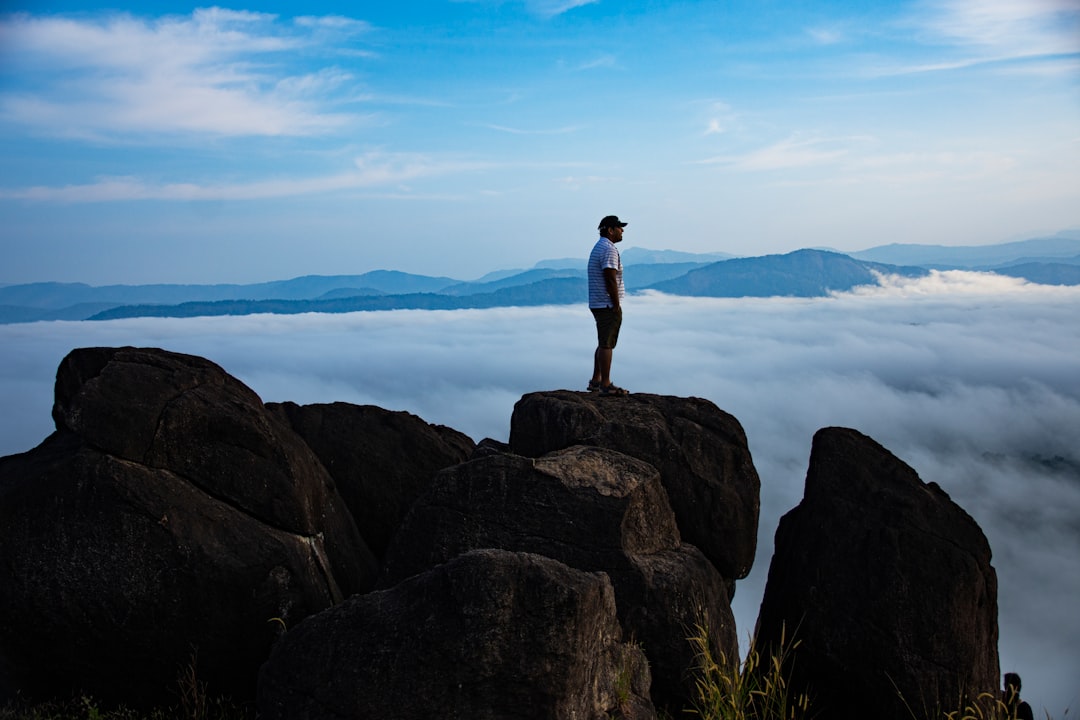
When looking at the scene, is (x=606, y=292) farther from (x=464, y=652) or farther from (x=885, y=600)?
(x=464, y=652)

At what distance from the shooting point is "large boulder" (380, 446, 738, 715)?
10758mm

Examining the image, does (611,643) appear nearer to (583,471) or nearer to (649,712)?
(649,712)

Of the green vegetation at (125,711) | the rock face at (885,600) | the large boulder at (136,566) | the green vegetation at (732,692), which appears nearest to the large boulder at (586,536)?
the green vegetation at (732,692)

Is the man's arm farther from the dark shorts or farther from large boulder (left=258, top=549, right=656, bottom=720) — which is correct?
large boulder (left=258, top=549, right=656, bottom=720)

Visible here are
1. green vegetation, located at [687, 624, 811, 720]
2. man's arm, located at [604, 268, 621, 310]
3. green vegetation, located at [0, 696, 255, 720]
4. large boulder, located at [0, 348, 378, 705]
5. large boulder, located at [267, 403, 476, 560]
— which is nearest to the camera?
green vegetation, located at [687, 624, 811, 720]

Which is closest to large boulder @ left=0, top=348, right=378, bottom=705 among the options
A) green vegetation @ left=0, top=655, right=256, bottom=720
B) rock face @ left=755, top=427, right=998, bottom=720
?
green vegetation @ left=0, top=655, right=256, bottom=720

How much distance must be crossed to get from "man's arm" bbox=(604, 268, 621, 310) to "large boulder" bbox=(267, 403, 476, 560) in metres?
4.06

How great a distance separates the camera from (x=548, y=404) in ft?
47.5

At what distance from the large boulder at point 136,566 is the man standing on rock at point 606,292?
6951 mm

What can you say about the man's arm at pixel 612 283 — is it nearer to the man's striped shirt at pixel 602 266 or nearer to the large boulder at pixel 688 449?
the man's striped shirt at pixel 602 266

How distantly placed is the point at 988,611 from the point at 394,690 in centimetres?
858

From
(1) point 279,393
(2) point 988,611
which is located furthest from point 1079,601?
(2) point 988,611

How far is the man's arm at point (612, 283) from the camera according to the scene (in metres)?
16.2

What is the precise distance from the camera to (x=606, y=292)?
16438 millimetres
